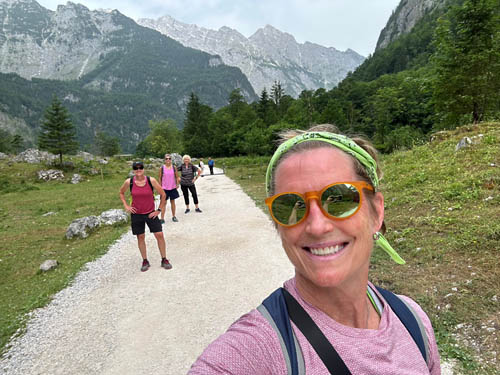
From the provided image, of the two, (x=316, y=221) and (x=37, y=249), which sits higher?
(x=316, y=221)

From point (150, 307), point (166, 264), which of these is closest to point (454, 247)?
point (150, 307)

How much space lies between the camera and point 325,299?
119 cm

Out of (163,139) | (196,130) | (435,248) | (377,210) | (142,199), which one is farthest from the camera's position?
(163,139)

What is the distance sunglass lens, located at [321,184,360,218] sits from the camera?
120 centimetres

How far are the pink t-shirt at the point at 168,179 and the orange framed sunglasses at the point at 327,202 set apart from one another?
28.5 ft

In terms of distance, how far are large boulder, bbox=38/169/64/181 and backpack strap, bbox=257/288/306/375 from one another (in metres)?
32.0

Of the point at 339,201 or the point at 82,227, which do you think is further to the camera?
the point at 82,227

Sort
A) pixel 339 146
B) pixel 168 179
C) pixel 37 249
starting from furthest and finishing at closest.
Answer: pixel 168 179, pixel 37 249, pixel 339 146

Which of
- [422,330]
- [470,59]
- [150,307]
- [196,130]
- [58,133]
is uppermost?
[470,59]

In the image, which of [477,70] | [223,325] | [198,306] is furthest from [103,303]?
[477,70]

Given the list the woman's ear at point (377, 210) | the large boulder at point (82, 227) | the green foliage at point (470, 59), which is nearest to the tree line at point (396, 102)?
the green foliage at point (470, 59)

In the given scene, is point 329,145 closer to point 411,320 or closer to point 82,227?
point 411,320

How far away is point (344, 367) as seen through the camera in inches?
40.0

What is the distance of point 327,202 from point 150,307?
4.16 meters
